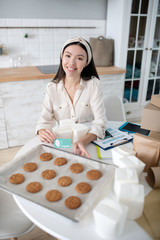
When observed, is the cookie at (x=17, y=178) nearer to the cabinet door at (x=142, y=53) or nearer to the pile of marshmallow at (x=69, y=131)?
the pile of marshmallow at (x=69, y=131)

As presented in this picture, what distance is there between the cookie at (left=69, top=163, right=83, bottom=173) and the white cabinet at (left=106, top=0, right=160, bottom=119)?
2.42m

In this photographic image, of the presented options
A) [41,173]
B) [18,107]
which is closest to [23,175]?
[41,173]

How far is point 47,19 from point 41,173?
264 centimetres

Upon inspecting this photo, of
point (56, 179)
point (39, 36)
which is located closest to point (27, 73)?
point (39, 36)

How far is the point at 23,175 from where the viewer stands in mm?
982

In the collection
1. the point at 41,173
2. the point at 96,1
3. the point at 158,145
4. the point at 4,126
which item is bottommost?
the point at 4,126

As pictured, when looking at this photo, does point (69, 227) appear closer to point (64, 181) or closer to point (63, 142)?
point (64, 181)

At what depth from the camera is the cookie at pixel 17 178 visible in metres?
0.93

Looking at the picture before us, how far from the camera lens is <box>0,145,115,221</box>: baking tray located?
0.81 meters

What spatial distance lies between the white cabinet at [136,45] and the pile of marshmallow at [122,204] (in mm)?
2500

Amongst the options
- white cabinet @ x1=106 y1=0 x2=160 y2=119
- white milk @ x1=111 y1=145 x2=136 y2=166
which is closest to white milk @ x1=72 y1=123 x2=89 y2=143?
white milk @ x1=111 y1=145 x2=136 y2=166

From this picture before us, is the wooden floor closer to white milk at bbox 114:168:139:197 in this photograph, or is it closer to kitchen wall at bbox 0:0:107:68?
white milk at bbox 114:168:139:197

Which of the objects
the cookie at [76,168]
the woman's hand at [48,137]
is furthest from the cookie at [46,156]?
the woman's hand at [48,137]

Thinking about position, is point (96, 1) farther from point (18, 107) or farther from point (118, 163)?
point (118, 163)
